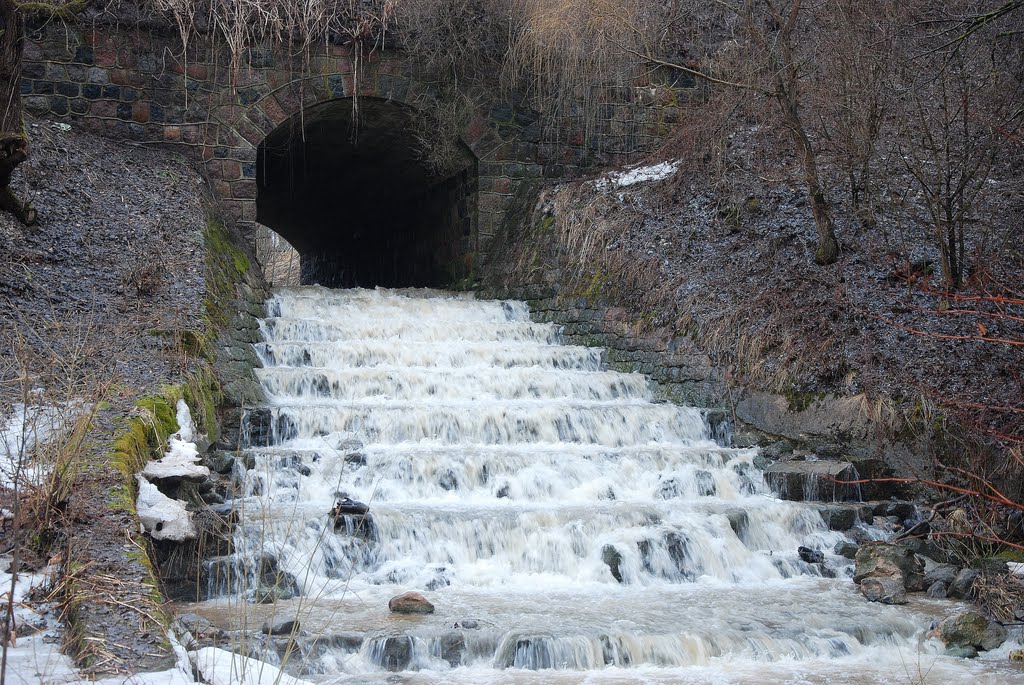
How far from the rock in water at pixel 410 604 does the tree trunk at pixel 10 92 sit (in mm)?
5606

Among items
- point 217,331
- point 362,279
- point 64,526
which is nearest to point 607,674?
point 64,526

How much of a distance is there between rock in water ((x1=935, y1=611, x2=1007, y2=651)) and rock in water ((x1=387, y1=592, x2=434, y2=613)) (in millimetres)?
2907

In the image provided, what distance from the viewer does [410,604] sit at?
5.45 meters

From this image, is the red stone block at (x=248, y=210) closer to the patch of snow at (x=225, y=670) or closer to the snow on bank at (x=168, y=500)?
the snow on bank at (x=168, y=500)

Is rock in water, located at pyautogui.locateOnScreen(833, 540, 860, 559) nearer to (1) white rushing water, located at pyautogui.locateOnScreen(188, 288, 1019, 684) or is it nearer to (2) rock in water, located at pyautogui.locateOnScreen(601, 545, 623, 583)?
(1) white rushing water, located at pyautogui.locateOnScreen(188, 288, 1019, 684)

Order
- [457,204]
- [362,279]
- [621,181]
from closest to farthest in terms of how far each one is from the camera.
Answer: [621,181]
[457,204]
[362,279]

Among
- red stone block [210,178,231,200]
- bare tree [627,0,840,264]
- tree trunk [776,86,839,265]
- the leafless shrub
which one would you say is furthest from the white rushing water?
red stone block [210,178,231,200]

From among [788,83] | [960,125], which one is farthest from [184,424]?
[960,125]

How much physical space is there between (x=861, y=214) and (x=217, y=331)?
6.77 metres

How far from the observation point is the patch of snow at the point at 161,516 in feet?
18.1

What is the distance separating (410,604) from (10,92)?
6062 mm

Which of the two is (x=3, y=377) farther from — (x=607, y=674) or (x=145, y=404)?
(x=607, y=674)

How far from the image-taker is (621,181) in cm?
1242

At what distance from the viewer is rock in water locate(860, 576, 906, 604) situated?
236 inches
